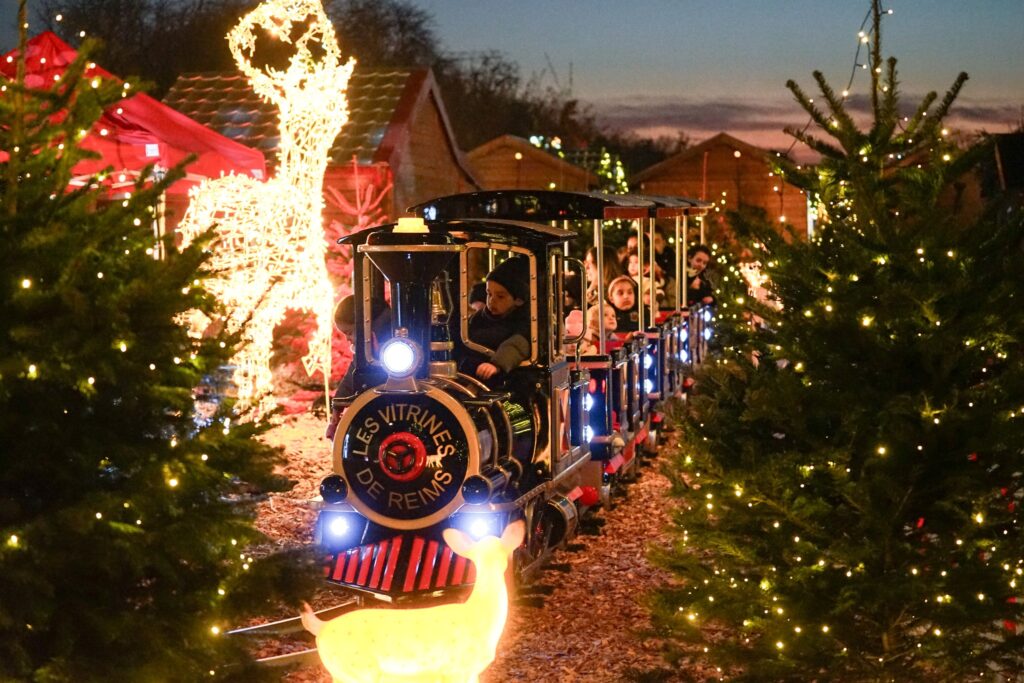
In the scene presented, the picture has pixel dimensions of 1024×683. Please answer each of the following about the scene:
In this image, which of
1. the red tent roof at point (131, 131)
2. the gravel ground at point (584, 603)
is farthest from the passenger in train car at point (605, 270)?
the red tent roof at point (131, 131)

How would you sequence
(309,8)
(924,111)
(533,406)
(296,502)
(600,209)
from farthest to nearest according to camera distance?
(309,8) < (296,502) < (600,209) < (533,406) < (924,111)

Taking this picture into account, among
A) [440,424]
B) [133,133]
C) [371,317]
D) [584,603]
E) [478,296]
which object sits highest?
[133,133]

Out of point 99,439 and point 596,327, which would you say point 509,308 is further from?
point 99,439

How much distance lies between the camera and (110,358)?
397 centimetres

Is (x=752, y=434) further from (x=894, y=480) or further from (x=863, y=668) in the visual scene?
(x=863, y=668)

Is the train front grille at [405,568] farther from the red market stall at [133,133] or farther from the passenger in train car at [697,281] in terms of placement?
the passenger in train car at [697,281]

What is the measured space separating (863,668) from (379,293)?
15.0 ft

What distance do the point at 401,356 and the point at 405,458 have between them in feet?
2.17

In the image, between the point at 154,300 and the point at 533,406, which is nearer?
the point at 154,300

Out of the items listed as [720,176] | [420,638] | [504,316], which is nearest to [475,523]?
[504,316]

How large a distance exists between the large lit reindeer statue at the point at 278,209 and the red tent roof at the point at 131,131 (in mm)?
457

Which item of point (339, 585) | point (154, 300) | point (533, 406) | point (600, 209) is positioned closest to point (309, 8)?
point (600, 209)

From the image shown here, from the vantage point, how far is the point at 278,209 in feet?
40.8

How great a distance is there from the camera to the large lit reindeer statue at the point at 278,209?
39.5 feet
